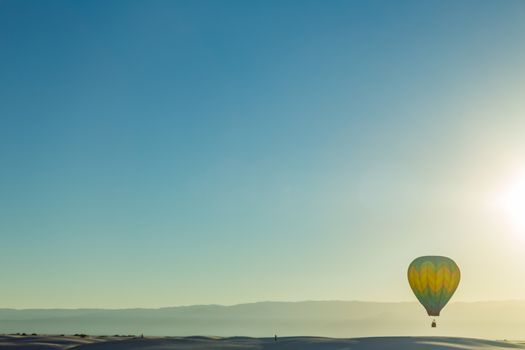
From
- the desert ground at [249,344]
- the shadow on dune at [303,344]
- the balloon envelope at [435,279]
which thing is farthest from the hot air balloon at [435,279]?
the desert ground at [249,344]

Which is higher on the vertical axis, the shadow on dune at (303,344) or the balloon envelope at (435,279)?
the balloon envelope at (435,279)

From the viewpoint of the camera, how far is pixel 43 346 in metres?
47.9

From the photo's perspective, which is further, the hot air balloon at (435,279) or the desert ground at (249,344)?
the hot air balloon at (435,279)

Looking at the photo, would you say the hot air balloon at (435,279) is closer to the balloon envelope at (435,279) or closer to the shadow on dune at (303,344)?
the balloon envelope at (435,279)

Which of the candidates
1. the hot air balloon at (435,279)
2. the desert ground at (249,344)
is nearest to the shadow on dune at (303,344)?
the desert ground at (249,344)

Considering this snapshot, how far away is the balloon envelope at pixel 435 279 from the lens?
66.3 m

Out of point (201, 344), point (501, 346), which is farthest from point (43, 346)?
point (501, 346)

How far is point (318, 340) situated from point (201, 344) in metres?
9.70

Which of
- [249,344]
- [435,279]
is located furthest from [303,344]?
[435,279]

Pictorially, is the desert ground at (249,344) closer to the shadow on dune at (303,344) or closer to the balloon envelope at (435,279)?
the shadow on dune at (303,344)

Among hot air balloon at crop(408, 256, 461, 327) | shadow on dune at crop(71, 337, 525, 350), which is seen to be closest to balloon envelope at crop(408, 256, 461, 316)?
hot air balloon at crop(408, 256, 461, 327)

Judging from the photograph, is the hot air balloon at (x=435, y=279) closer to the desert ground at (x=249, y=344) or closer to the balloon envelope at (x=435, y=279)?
the balloon envelope at (x=435, y=279)

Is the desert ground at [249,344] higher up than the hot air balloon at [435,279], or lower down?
lower down

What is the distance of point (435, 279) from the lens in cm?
6638
